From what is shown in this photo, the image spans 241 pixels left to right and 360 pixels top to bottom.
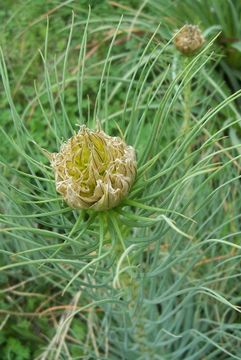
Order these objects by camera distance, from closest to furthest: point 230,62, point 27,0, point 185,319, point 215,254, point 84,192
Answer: point 84,192 < point 185,319 < point 215,254 < point 230,62 < point 27,0

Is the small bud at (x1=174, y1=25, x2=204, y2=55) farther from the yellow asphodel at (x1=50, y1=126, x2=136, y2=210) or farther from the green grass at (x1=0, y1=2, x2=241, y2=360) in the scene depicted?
the yellow asphodel at (x1=50, y1=126, x2=136, y2=210)

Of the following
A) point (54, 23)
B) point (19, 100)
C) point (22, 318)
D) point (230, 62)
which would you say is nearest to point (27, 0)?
point (54, 23)

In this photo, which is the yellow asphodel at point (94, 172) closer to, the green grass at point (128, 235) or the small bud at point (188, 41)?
the green grass at point (128, 235)

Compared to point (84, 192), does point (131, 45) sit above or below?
below

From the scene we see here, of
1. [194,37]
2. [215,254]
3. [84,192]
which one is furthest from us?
[215,254]

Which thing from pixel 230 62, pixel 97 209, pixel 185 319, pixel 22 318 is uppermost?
pixel 97 209

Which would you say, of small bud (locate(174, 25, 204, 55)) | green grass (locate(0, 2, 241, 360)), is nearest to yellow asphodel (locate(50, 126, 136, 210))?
green grass (locate(0, 2, 241, 360))

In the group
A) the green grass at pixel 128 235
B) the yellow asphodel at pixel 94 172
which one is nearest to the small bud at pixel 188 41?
the green grass at pixel 128 235

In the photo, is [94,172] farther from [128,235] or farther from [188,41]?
[188,41]

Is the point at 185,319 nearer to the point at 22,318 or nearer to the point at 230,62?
the point at 22,318
